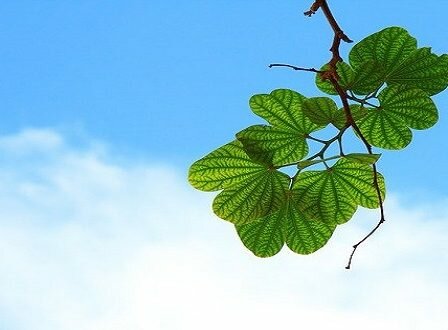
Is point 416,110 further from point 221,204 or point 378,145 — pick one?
point 221,204

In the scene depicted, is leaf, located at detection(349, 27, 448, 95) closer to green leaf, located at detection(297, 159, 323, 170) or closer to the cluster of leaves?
the cluster of leaves

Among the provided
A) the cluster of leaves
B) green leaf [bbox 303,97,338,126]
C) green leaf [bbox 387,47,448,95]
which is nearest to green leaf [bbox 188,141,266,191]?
the cluster of leaves

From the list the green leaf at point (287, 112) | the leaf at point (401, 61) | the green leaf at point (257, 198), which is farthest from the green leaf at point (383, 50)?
the green leaf at point (257, 198)

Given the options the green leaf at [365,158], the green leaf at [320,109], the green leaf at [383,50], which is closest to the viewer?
the green leaf at [365,158]

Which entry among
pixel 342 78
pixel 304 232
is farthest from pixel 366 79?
pixel 304 232

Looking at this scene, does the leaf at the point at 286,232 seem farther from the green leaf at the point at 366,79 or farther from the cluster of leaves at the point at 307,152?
the green leaf at the point at 366,79

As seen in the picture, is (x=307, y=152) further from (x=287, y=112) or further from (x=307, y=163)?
(x=307, y=163)

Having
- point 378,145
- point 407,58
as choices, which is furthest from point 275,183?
point 407,58
